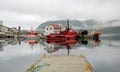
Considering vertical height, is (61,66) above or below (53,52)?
above

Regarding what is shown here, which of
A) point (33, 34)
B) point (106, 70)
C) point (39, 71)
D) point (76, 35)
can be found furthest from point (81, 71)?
point (33, 34)

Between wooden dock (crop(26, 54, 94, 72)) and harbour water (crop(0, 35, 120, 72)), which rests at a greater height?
wooden dock (crop(26, 54, 94, 72))

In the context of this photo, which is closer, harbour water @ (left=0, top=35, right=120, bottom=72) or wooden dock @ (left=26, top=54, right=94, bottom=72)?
wooden dock @ (left=26, top=54, right=94, bottom=72)

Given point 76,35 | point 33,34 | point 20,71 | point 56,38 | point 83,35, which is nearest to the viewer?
point 20,71

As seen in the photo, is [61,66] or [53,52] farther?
[53,52]

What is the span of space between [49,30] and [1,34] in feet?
82.5

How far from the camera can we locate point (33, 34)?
13138 centimetres

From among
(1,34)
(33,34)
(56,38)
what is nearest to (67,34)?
(56,38)

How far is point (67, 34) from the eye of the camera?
347 feet

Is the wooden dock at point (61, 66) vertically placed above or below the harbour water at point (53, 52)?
above

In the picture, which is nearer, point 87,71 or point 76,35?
point 87,71

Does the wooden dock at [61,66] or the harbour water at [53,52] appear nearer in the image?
the wooden dock at [61,66]

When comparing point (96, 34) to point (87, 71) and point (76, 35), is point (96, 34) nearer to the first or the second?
Answer: point (76, 35)

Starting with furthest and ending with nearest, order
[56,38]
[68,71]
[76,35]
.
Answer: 1. [76,35]
2. [56,38]
3. [68,71]
